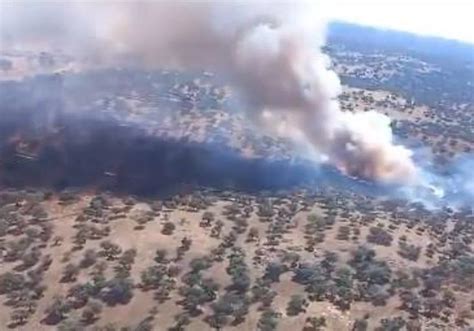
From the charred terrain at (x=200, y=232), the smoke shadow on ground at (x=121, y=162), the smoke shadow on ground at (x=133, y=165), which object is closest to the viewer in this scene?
the charred terrain at (x=200, y=232)

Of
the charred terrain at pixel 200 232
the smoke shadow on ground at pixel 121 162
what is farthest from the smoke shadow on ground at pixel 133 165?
the charred terrain at pixel 200 232

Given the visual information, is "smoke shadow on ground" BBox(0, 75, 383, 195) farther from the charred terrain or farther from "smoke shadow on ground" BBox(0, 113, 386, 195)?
the charred terrain

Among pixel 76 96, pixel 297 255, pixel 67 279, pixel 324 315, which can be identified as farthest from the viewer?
pixel 76 96

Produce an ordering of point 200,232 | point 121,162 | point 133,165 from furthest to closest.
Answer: point 121,162
point 133,165
point 200,232

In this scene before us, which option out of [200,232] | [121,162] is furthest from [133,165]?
[200,232]

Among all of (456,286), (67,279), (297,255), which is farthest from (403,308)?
(67,279)

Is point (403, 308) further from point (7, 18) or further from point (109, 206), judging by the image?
point (7, 18)

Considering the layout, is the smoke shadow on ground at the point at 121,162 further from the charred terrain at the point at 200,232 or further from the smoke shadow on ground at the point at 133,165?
the charred terrain at the point at 200,232

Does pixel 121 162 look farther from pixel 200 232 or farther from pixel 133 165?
pixel 200 232
